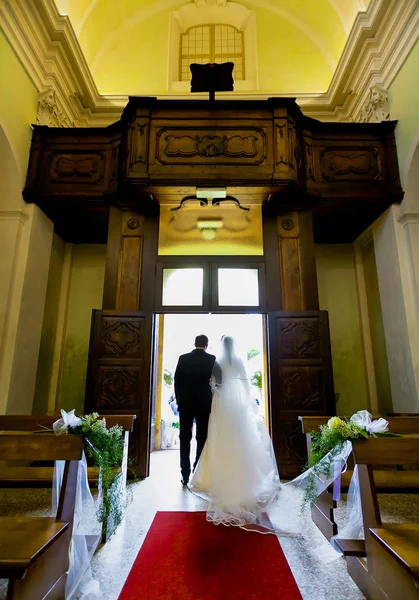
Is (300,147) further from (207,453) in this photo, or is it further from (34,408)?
(34,408)

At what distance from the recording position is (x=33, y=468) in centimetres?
349

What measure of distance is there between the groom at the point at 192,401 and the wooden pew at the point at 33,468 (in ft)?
2.77

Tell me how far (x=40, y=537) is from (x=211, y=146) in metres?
4.83

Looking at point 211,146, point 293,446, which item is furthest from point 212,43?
point 293,446

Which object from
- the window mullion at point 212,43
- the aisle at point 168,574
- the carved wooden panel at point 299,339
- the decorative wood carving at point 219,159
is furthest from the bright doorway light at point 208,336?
the window mullion at point 212,43

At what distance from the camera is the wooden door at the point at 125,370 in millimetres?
4625

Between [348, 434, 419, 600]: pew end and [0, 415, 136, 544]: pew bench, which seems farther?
[0, 415, 136, 544]: pew bench

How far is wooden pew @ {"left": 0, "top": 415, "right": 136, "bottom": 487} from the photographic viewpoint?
124 inches

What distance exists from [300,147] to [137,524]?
512 cm

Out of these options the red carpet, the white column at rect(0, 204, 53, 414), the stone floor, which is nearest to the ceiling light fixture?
the white column at rect(0, 204, 53, 414)

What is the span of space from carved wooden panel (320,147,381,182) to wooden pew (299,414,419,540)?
364cm

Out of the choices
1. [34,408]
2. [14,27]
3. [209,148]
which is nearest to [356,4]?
[209,148]

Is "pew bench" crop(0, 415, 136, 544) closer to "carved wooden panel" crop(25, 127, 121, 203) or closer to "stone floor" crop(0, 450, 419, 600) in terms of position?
"stone floor" crop(0, 450, 419, 600)

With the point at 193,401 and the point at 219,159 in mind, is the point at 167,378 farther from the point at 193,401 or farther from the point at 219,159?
the point at 219,159
